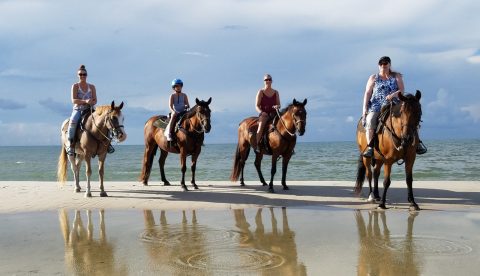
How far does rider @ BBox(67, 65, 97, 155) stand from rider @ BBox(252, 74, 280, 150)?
4.11m

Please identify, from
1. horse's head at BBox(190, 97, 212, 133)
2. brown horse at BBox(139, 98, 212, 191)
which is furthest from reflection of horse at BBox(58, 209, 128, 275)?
brown horse at BBox(139, 98, 212, 191)

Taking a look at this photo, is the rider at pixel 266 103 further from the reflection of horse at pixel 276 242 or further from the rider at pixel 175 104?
the reflection of horse at pixel 276 242

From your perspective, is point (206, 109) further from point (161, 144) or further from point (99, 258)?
point (99, 258)

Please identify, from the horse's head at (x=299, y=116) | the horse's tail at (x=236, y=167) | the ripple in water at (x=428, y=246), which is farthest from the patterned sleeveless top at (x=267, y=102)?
the ripple in water at (x=428, y=246)

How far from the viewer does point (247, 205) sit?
363 inches

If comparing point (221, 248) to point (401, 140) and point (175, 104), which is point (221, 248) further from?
point (175, 104)

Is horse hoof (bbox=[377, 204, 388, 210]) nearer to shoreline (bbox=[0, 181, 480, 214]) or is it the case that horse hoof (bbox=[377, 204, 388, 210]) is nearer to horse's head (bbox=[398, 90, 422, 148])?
shoreline (bbox=[0, 181, 480, 214])

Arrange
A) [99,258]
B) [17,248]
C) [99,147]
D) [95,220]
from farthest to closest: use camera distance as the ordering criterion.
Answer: [99,147], [95,220], [17,248], [99,258]

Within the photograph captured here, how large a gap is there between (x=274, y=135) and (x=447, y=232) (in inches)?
239

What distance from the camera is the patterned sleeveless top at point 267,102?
1230 cm

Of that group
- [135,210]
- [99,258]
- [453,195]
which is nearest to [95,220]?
[135,210]

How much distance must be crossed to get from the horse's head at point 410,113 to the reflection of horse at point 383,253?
5.46ft

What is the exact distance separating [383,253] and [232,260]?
5.50ft

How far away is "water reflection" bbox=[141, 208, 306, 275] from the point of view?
4.67m
